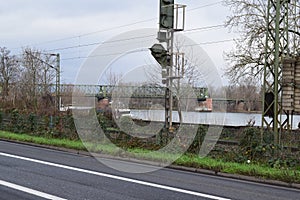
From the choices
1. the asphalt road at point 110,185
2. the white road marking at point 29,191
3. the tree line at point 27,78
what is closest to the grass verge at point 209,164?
the asphalt road at point 110,185

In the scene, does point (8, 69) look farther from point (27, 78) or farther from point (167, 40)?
point (167, 40)

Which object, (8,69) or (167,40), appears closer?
(167,40)

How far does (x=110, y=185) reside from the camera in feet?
31.5

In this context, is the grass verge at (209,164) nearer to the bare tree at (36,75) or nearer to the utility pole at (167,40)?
the utility pole at (167,40)

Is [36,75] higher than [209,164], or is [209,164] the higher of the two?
[36,75]

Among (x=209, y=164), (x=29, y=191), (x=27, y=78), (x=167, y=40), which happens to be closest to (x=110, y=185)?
(x=29, y=191)

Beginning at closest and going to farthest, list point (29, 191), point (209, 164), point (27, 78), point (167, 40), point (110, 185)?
point (29, 191), point (110, 185), point (209, 164), point (167, 40), point (27, 78)

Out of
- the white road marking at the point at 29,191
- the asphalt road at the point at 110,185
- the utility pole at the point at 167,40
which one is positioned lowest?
the asphalt road at the point at 110,185

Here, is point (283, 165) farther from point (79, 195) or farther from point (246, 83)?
point (246, 83)

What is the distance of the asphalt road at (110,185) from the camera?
8.57 metres

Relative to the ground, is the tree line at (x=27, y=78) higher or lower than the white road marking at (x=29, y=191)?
higher

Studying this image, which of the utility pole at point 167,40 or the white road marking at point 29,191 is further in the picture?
the utility pole at point 167,40

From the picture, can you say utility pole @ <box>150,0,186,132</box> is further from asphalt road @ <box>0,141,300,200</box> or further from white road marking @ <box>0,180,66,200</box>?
white road marking @ <box>0,180,66,200</box>

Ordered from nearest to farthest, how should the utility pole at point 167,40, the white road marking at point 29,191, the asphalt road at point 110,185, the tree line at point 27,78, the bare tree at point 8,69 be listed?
1. the white road marking at point 29,191
2. the asphalt road at point 110,185
3. the utility pole at point 167,40
4. the tree line at point 27,78
5. the bare tree at point 8,69
